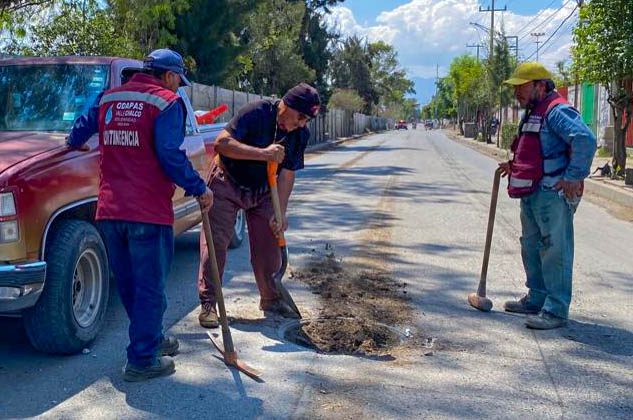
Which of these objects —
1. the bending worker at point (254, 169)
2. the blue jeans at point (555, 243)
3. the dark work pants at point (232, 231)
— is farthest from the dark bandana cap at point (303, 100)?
the blue jeans at point (555, 243)

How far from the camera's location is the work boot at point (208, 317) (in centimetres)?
571

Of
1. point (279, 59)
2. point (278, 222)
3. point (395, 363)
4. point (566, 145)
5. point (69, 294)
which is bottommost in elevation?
point (395, 363)

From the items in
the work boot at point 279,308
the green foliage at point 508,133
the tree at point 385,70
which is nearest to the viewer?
the work boot at point 279,308

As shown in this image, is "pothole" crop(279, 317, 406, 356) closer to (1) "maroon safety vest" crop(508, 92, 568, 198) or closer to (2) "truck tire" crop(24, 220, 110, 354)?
(2) "truck tire" crop(24, 220, 110, 354)

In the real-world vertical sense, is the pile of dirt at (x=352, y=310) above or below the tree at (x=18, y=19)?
below

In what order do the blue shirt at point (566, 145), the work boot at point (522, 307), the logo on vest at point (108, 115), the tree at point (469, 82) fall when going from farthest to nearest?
the tree at point (469, 82) → the work boot at point (522, 307) → the blue shirt at point (566, 145) → the logo on vest at point (108, 115)

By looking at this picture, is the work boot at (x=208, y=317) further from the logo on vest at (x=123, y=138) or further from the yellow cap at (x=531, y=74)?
the yellow cap at (x=531, y=74)

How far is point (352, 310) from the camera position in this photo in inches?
248

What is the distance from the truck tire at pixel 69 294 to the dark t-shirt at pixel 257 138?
1.17 m

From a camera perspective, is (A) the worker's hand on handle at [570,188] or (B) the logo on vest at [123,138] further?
(A) the worker's hand on handle at [570,188]

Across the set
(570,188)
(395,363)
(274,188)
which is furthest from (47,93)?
(570,188)

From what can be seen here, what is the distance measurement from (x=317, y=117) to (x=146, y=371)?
121ft

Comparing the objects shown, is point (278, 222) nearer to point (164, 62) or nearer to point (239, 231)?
point (164, 62)

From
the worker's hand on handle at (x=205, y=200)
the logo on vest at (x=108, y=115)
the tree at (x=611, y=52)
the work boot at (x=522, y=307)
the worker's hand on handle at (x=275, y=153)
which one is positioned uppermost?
the tree at (x=611, y=52)
